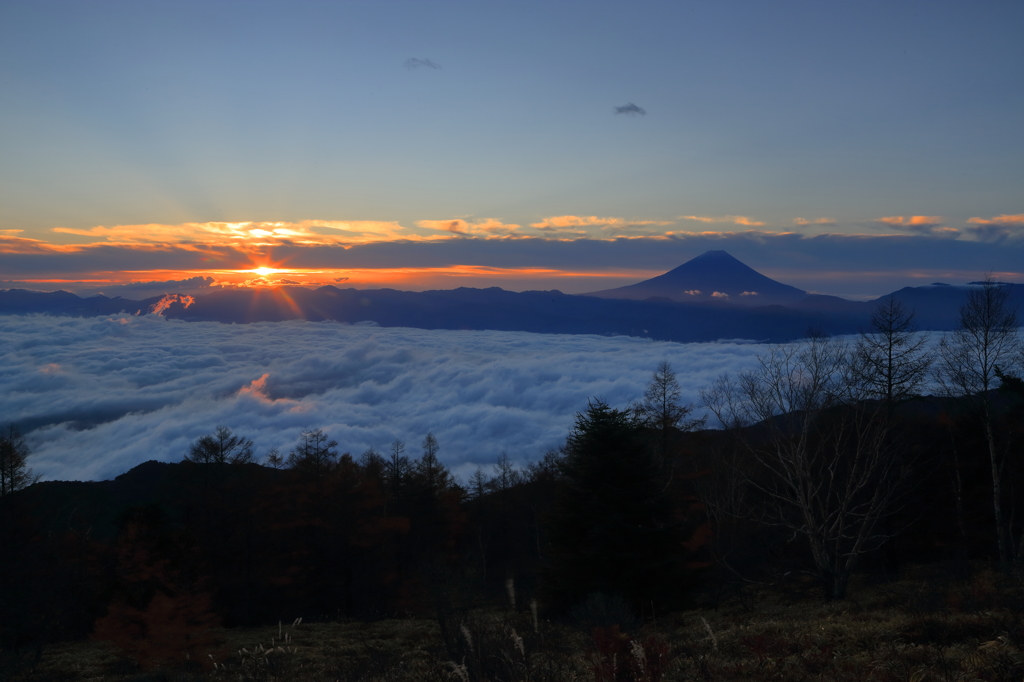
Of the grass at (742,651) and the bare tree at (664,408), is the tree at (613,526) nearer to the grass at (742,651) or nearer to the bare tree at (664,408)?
the grass at (742,651)

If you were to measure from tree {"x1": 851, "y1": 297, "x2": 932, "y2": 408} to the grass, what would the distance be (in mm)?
6964

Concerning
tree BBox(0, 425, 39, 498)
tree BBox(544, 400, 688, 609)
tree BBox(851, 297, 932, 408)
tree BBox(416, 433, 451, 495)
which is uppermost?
tree BBox(851, 297, 932, 408)

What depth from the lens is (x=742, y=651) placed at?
8.85m

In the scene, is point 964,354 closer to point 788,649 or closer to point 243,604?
point 788,649

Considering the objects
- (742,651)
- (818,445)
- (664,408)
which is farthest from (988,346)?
(742,651)

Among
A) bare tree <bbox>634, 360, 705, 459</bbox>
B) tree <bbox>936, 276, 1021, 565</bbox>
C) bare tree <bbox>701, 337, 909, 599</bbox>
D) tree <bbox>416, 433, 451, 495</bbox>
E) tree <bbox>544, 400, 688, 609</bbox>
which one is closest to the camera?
bare tree <bbox>701, 337, 909, 599</bbox>

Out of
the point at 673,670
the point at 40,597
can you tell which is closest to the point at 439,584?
the point at 673,670

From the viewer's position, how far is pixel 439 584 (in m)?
8.48

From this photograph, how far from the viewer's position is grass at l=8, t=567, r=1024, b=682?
6535 millimetres

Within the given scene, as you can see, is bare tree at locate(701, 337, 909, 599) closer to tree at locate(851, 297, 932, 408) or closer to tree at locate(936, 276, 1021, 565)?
tree at locate(851, 297, 932, 408)

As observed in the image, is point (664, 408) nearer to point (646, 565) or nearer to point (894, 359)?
point (894, 359)

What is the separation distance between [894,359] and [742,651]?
15708 millimetres

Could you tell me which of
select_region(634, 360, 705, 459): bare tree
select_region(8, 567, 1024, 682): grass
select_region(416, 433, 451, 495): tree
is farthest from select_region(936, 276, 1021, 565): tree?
select_region(416, 433, 451, 495): tree

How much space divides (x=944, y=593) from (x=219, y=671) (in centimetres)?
1708
